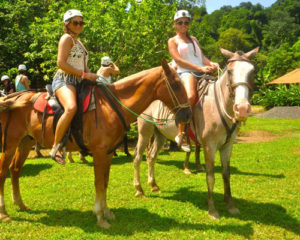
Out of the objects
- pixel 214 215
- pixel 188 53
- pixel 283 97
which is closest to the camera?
pixel 214 215

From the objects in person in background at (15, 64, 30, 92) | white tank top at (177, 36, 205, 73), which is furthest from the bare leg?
person in background at (15, 64, 30, 92)

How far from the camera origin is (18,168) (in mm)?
5383

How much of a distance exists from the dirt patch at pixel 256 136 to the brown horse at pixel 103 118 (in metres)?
10.4

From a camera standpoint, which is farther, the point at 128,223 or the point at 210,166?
the point at 210,166

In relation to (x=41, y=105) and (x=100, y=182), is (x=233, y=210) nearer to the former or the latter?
(x=100, y=182)

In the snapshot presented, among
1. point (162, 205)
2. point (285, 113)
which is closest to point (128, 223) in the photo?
point (162, 205)

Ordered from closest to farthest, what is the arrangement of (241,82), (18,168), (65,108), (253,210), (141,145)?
1. (241,82)
2. (65,108)
3. (253,210)
4. (18,168)
5. (141,145)

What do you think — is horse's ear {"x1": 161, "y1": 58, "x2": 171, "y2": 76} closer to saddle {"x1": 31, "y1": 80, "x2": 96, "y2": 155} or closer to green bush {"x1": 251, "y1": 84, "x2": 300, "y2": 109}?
saddle {"x1": 31, "y1": 80, "x2": 96, "y2": 155}

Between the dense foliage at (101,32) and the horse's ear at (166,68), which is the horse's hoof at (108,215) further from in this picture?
the dense foliage at (101,32)

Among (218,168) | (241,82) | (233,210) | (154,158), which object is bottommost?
(218,168)

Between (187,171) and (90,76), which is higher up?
(90,76)

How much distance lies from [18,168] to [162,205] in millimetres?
2984

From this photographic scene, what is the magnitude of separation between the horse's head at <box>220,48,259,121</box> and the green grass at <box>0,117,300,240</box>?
199 cm

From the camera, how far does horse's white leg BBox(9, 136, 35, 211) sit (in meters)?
5.34
